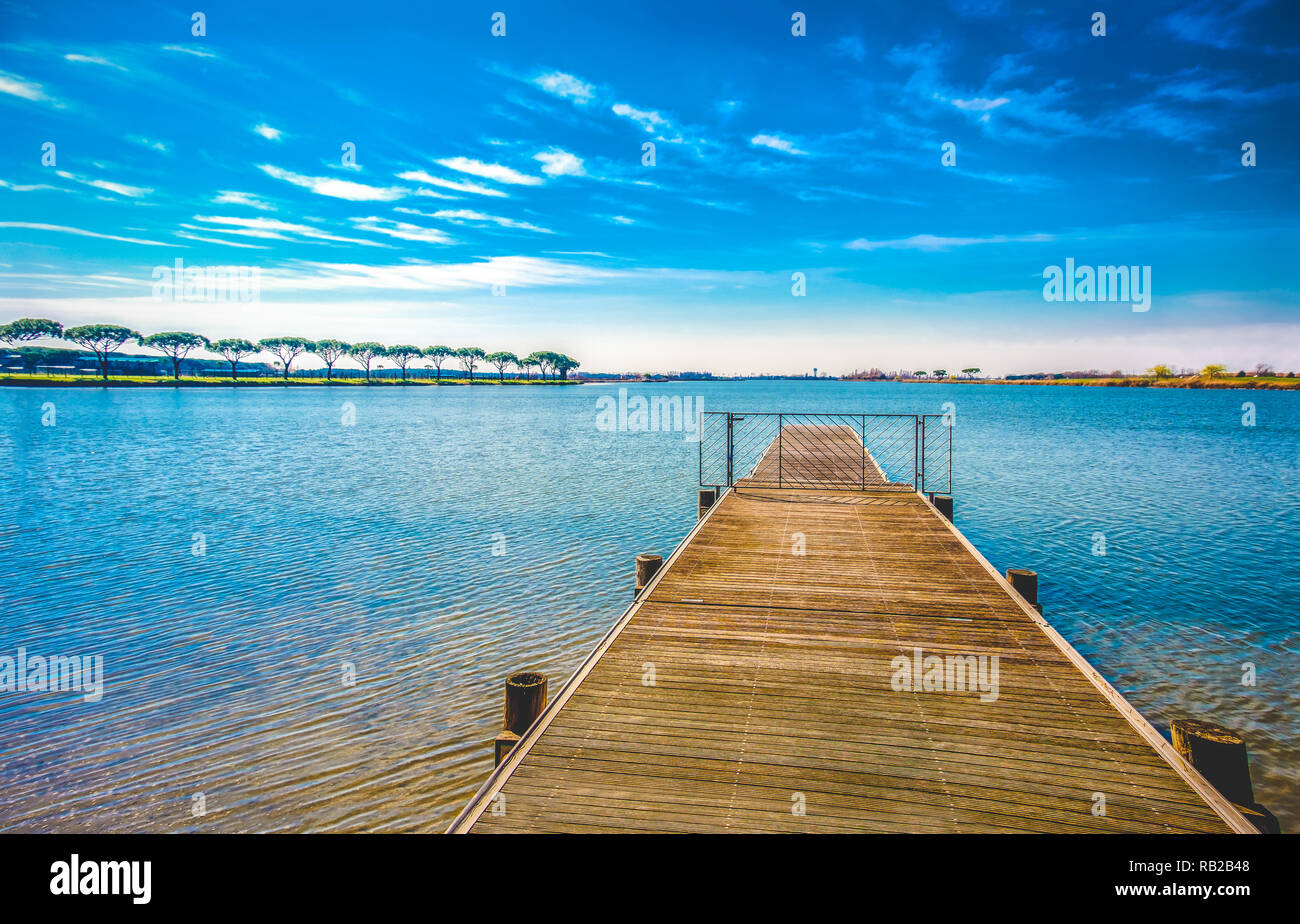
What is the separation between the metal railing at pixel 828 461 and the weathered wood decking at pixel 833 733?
351 cm

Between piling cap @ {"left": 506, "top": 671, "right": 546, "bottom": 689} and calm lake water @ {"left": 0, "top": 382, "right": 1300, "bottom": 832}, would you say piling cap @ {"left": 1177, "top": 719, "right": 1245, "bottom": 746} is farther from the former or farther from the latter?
piling cap @ {"left": 506, "top": 671, "right": 546, "bottom": 689}

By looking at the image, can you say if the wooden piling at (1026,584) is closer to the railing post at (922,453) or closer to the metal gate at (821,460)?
the metal gate at (821,460)

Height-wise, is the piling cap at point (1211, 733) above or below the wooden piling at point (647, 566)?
below

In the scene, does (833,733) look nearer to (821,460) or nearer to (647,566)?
(647,566)

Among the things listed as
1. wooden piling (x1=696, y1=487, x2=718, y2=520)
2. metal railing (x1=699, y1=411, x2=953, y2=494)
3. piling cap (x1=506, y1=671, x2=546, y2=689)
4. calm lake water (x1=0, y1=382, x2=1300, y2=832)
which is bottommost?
calm lake water (x1=0, y1=382, x2=1300, y2=832)

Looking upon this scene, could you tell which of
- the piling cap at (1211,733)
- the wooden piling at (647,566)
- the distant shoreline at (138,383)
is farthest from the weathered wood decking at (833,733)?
the distant shoreline at (138,383)

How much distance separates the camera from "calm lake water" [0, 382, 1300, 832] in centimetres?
648

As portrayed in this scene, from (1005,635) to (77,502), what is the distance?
2688 centimetres

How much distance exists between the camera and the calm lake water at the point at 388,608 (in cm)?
648

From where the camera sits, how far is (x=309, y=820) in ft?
19.0

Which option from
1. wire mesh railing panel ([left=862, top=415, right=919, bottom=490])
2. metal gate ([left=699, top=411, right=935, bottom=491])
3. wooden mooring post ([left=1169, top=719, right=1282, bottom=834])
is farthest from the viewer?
wire mesh railing panel ([left=862, top=415, right=919, bottom=490])

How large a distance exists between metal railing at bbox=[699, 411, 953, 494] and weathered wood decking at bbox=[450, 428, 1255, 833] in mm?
3509

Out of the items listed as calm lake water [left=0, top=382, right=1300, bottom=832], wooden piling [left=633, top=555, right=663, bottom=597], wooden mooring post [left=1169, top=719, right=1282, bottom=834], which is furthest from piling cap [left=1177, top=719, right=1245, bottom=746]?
wooden piling [left=633, top=555, right=663, bottom=597]
